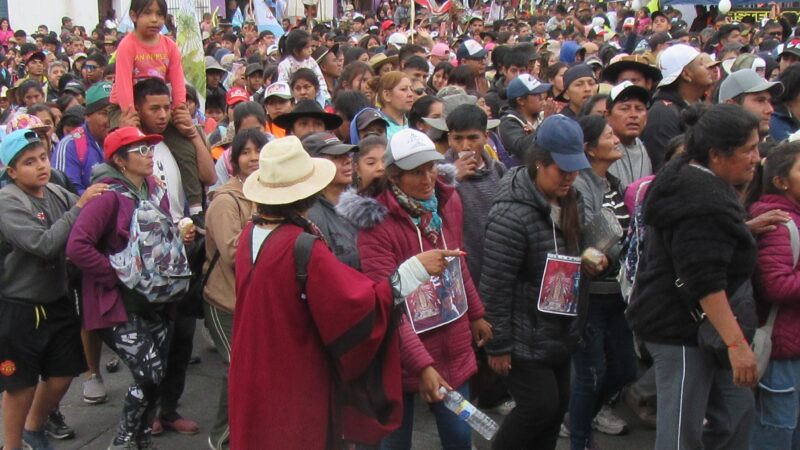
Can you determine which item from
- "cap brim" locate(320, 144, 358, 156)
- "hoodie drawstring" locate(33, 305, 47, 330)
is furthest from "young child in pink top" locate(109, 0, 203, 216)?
"cap brim" locate(320, 144, 358, 156)

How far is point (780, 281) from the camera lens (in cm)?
387

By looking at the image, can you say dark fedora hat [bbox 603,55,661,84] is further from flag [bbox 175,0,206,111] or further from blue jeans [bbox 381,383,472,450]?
blue jeans [bbox 381,383,472,450]

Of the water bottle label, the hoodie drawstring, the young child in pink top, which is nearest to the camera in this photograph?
the water bottle label

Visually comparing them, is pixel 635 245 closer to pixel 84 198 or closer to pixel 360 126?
pixel 360 126

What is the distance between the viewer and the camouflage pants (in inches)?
187

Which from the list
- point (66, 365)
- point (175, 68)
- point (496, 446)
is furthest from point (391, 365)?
point (175, 68)

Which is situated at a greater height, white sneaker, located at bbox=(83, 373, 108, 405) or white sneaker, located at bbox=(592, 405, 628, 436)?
white sneaker, located at bbox=(592, 405, 628, 436)

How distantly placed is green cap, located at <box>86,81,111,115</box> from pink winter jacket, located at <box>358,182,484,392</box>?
3.15 meters

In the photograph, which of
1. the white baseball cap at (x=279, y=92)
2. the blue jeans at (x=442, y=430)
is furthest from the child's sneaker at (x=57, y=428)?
the white baseball cap at (x=279, y=92)

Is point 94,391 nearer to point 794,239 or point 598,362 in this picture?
point 598,362

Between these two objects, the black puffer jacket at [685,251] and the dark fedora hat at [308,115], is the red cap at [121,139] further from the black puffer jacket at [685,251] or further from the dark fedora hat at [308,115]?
the black puffer jacket at [685,251]

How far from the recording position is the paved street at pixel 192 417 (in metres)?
5.33

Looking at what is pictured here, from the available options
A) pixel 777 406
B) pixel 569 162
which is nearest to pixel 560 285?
pixel 569 162

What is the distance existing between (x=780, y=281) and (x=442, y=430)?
1.69 meters
